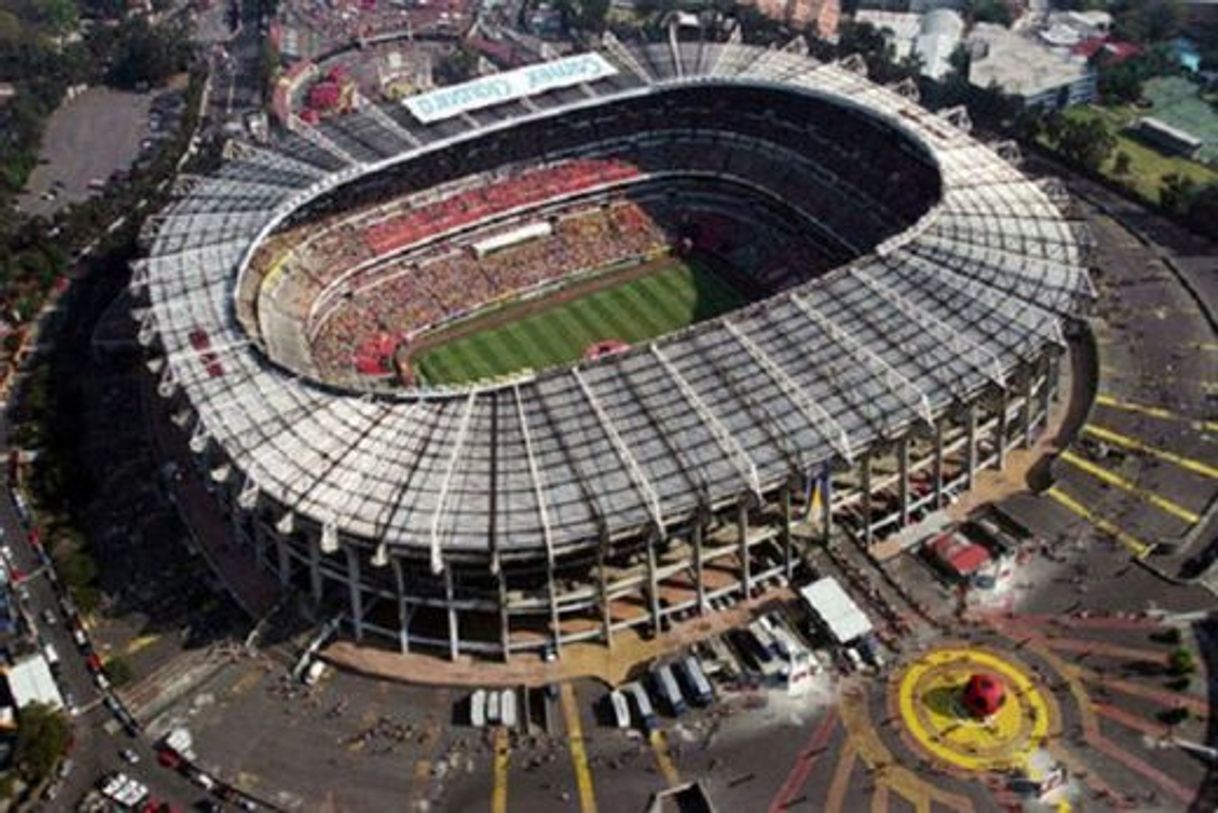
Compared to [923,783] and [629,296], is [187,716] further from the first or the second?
[629,296]

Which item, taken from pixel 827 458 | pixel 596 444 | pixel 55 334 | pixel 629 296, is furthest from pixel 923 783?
pixel 55 334

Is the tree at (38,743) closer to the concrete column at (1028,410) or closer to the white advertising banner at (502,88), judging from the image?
the white advertising banner at (502,88)

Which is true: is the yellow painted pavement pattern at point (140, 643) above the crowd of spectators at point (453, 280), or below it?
below

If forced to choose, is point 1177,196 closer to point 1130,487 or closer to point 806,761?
point 1130,487

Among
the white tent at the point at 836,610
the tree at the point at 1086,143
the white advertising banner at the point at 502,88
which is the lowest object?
the white tent at the point at 836,610

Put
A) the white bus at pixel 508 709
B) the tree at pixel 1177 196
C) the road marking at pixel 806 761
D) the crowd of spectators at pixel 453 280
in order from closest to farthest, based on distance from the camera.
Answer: the road marking at pixel 806 761 < the white bus at pixel 508 709 < the crowd of spectators at pixel 453 280 < the tree at pixel 1177 196

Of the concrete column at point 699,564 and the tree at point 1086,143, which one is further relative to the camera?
the tree at point 1086,143

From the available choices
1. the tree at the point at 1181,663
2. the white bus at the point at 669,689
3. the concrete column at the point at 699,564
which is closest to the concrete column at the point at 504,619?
the white bus at the point at 669,689
